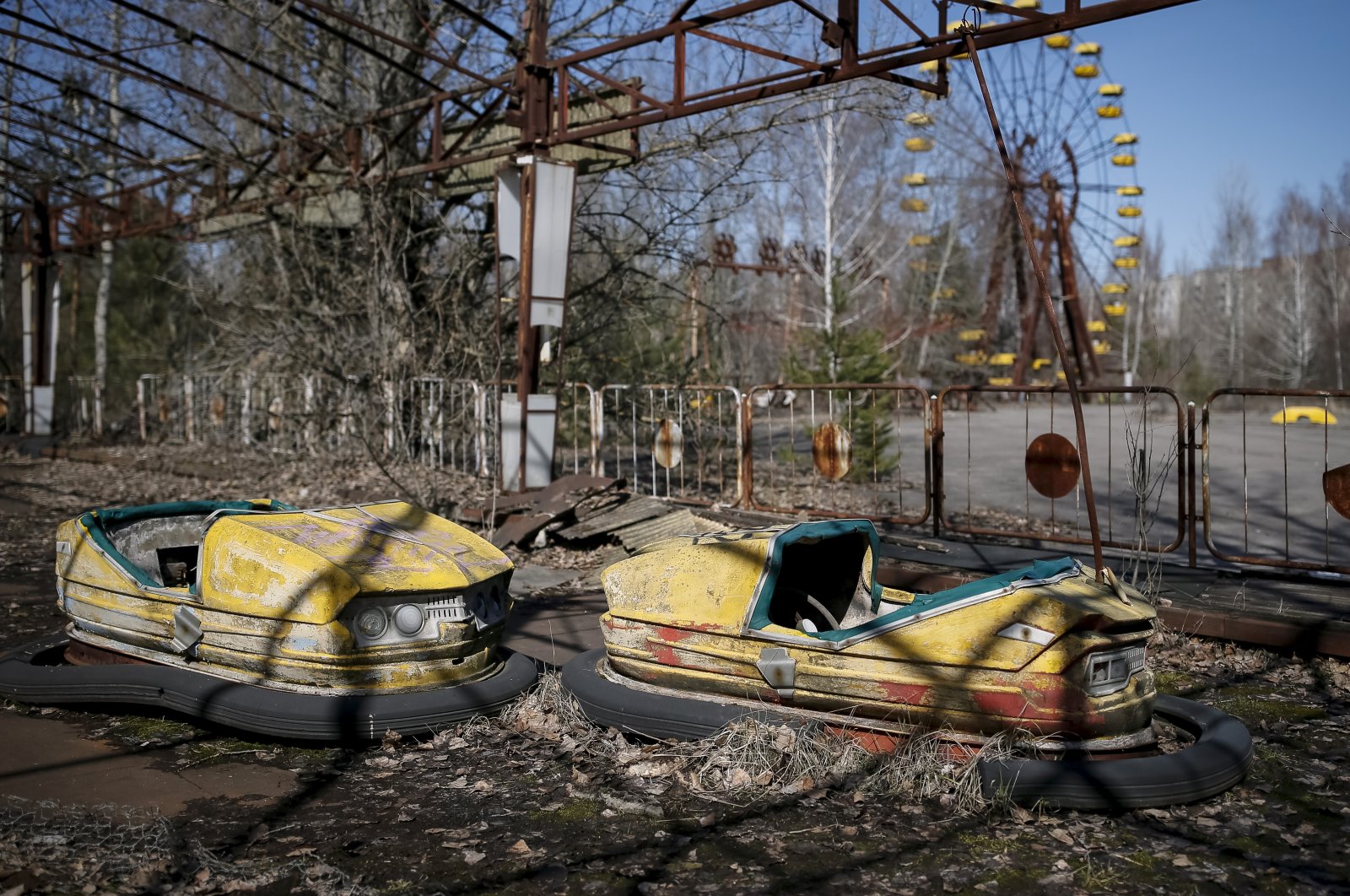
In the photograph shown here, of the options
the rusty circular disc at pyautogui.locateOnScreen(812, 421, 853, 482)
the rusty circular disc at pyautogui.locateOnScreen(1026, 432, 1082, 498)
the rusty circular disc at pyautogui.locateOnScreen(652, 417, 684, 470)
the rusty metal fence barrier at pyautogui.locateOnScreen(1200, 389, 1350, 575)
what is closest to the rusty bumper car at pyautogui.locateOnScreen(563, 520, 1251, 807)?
the rusty metal fence barrier at pyautogui.locateOnScreen(1200, 389, 1350, 575)

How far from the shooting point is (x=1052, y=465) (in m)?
7.24

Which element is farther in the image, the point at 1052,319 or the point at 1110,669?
the point at 1052,319

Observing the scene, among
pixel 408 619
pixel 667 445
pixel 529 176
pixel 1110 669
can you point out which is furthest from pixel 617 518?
pixel 1110 669

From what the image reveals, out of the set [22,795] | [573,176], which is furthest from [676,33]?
[22,795]

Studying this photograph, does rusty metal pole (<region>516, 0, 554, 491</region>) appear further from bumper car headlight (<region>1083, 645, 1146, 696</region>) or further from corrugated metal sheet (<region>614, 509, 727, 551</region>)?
bumper car headlight (<region>1083, 645, 1146, 696</region>)

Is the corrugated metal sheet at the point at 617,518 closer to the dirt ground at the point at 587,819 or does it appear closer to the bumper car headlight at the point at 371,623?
the dirt ground at the point at 587,819

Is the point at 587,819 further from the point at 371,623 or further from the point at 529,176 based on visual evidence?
the point at 529,176

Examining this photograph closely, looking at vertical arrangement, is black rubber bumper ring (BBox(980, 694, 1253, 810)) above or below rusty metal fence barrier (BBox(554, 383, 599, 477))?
below

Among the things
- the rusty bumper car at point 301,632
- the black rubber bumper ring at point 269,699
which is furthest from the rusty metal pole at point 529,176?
the black rubber bumper ring at point 269,699

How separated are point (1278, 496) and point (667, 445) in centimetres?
644

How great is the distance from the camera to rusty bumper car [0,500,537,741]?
4.10 metres

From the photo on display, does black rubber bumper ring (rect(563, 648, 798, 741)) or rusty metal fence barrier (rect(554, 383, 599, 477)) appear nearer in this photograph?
black rubber bumper ring (rect(563, 648, 798, 741))

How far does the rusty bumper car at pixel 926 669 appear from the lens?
3469mm

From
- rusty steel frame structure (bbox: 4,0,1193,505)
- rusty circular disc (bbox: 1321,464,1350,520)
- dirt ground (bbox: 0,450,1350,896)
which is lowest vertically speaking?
dirt ground (bbox: 0,450,1350,896)
